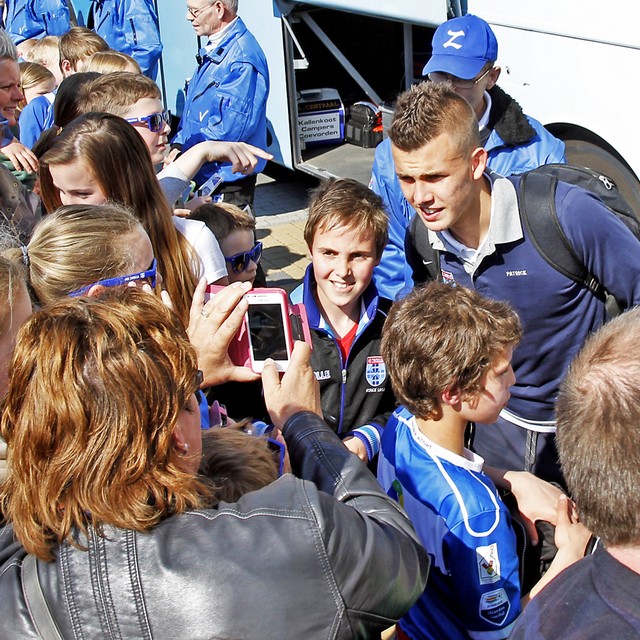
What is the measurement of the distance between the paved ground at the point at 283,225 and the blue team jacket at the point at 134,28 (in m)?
1.85

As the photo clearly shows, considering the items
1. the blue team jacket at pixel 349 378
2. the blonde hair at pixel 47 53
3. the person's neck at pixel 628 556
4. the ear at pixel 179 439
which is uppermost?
the ear at pixel 179 439

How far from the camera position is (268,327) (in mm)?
2018

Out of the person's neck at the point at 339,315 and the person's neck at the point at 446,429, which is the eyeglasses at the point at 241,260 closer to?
the person's neck at the point at 339,315

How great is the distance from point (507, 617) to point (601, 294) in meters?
1.16

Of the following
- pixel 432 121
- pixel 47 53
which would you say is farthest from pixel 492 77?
pixel 47 53

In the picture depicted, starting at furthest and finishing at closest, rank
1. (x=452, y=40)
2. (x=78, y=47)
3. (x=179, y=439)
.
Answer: (x=78, y=47) → (x=452, y=40) → (x=179, y=439)

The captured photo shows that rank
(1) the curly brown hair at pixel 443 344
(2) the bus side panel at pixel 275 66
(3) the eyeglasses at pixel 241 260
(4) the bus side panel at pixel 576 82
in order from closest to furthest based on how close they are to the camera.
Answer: (1) the curly brown hair at pixel 443 344 < (3) the eyeglasses at pixel 241 260 < (4) the bus side panel at pixel 576 82 < (2) the bus side panel at pixel 275 66

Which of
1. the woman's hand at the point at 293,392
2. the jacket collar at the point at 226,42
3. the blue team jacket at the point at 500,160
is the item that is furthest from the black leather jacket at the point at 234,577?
the jacket collar at the point at 226,42

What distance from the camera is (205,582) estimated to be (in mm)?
1115

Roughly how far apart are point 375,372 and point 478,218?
0.64 meters

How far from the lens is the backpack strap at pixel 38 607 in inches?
44.1

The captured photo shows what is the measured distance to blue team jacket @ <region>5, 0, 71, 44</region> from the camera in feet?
28.7

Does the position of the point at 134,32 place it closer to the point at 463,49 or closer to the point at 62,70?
the point at 62,70

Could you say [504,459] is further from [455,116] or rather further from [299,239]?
[299,239]
